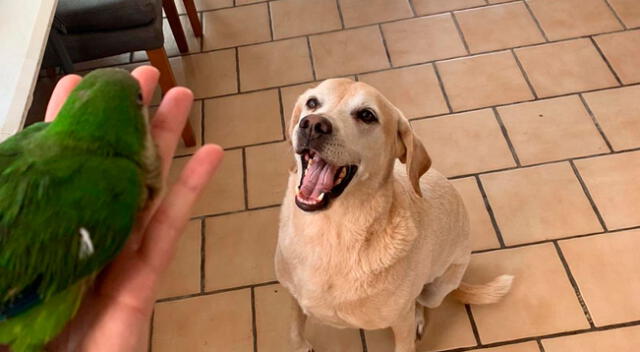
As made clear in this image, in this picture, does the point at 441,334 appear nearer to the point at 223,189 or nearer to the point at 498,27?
the point at 223,189

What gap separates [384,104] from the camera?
1.28m

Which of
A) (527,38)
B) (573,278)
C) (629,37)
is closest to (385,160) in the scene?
(573,278)

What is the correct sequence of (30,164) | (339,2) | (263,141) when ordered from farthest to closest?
1. (339,2)
2. (263,141)
3. (30,164)

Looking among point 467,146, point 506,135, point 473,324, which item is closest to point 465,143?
point 467,146

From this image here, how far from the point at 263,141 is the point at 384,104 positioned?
1.14m

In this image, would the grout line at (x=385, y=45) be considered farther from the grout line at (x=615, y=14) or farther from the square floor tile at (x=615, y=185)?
the grout line at (x=615, y=14)

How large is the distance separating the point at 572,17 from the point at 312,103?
199 cm

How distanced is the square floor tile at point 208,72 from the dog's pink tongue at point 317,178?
138 centimetres

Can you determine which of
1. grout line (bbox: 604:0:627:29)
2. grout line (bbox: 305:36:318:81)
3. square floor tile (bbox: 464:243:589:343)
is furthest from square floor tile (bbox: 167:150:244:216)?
grout line (bbox: 604:0:627:29)

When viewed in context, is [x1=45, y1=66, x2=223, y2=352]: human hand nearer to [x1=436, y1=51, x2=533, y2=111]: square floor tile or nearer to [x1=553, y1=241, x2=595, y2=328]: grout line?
[x1=553, y1=241, x2=595, y2=328]: grout line

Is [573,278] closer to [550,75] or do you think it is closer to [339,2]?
[550,75]

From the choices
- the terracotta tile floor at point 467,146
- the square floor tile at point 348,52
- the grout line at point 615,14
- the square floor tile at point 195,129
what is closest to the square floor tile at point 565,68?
the terracotta tile floor at point 467,146

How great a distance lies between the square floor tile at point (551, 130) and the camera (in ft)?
7.23

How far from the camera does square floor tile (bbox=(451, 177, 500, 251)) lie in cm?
198
